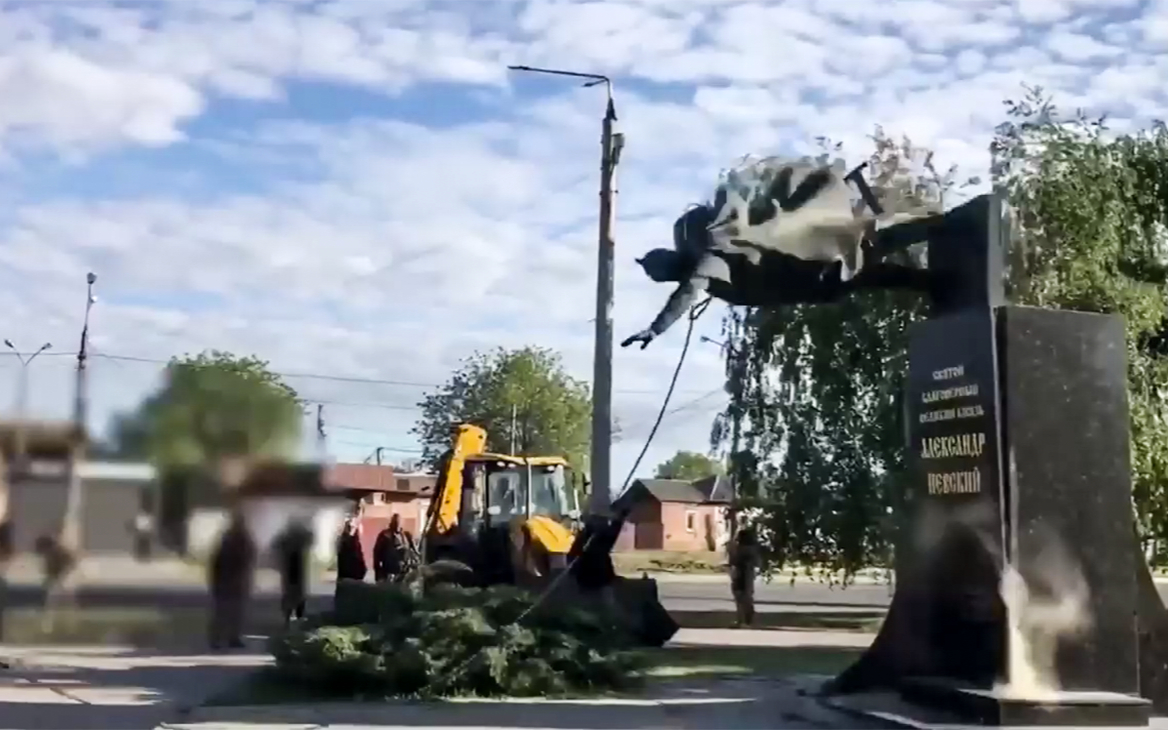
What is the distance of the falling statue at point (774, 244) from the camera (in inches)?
454

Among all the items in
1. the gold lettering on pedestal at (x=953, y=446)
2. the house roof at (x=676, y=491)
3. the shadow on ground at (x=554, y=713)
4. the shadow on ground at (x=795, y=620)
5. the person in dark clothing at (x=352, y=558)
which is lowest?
the shadow on ground at (x=554, y=713)

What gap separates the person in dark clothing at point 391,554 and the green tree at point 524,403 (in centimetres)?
5001

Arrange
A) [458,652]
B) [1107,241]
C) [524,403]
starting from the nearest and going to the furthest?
[458,652] < [1107,241] < [524,403]

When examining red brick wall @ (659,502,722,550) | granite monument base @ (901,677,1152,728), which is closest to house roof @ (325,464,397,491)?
granite monument base @ (901,677,1152,728)

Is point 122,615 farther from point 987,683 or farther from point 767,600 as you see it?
point 767,600

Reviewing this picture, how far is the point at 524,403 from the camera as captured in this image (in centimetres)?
7588

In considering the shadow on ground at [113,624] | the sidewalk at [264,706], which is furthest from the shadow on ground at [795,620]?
the shadow on ground at [113,624]

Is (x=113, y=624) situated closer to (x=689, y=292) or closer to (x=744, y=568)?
(x=689, y=292)

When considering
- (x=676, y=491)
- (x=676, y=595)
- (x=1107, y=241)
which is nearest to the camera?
(x=1107, y=241)

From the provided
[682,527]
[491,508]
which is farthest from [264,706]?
[682,527]

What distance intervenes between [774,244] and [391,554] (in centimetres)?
1200

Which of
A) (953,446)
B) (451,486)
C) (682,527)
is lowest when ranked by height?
(953,446)

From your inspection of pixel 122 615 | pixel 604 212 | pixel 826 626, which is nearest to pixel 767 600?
pixel 826 626

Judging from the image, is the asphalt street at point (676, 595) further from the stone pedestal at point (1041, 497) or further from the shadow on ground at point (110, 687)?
the stone pedestal at point (1041, 497)
